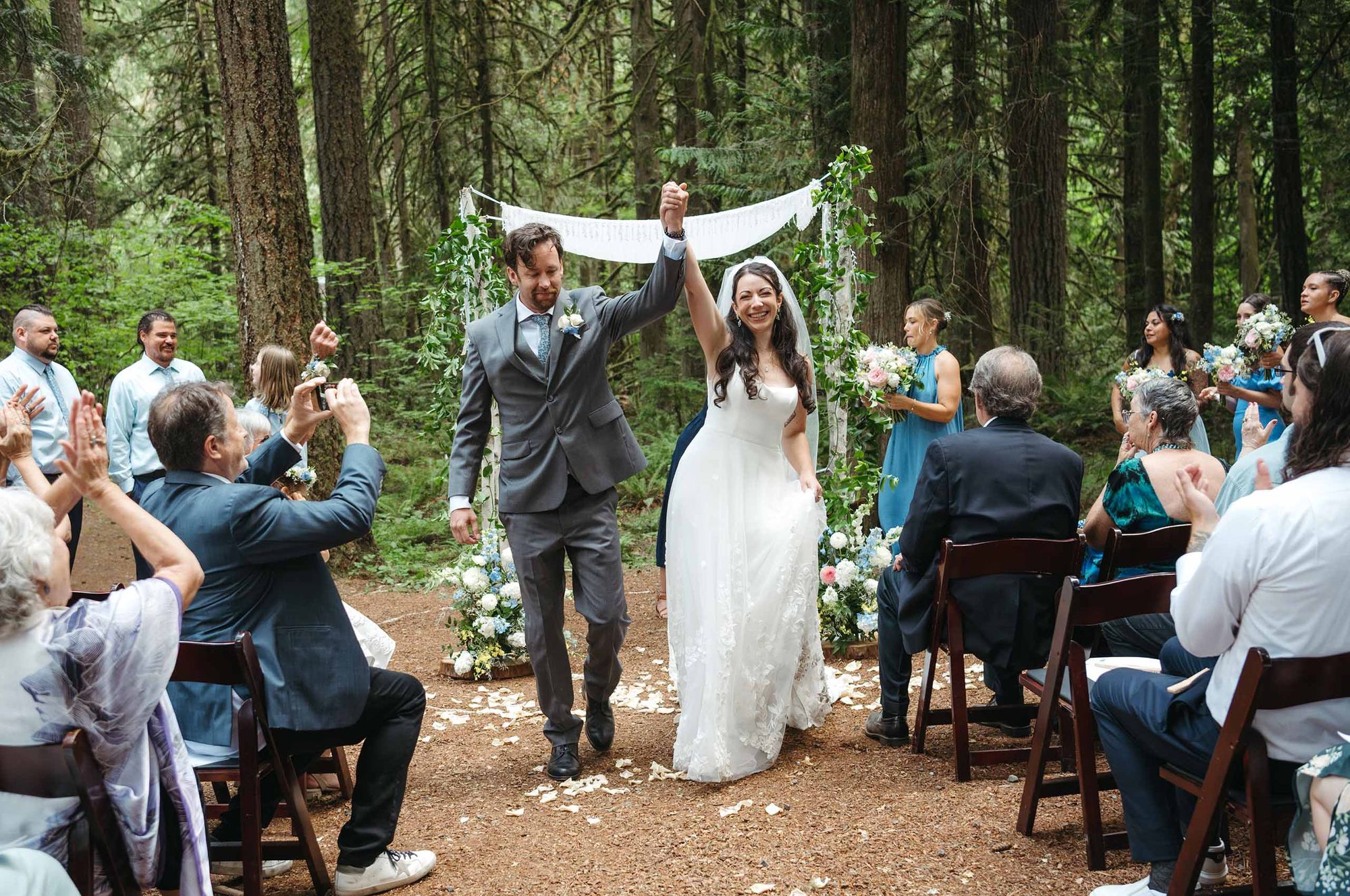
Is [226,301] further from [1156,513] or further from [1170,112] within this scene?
[1170,112]

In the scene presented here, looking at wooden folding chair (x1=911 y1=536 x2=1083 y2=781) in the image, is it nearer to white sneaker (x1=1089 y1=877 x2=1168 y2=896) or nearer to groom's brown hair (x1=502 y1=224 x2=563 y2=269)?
white sneaker (x1=1089 y1=877 x2=1168 y2=896)

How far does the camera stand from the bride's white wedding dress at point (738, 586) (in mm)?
4328

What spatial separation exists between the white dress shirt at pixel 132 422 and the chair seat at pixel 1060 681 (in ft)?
17.7

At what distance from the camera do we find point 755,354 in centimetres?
486

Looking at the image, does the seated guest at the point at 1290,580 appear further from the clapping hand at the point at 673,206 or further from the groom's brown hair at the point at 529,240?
the groom's brown hair at the point at 529,240

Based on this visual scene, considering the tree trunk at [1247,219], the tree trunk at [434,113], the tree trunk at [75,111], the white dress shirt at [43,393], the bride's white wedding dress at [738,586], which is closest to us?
the bride's white wedding dress at [738,586]

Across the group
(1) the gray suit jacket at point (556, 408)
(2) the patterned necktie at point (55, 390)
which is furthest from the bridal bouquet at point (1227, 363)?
(2) the patterned necktie at point (55, 390)

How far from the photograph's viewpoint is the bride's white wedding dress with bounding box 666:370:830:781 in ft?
14.2

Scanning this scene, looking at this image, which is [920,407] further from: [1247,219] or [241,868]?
[1247,219]

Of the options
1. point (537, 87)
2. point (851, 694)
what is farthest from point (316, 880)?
point (537, 87)

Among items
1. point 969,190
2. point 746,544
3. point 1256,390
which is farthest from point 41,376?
point 1256,390

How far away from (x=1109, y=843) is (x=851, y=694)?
2.08 m

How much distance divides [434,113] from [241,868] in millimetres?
11458

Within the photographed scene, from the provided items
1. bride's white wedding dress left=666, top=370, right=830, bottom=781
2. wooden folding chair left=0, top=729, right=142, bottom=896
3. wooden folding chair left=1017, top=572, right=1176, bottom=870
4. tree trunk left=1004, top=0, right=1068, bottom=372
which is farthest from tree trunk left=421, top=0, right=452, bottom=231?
wooden folding chair left=0, top=729, right=142, bottom=896
